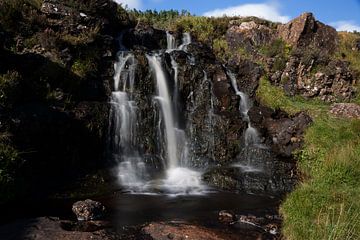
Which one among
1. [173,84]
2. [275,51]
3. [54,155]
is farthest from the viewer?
[275,51]

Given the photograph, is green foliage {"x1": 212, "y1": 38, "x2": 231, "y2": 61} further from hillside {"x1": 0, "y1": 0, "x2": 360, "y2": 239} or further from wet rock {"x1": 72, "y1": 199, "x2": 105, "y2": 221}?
wet rock {"x1": 72, "y1": 199, "x2": 105, "y2": 221}

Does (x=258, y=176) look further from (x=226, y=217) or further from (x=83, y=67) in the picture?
(x=83, y=67)

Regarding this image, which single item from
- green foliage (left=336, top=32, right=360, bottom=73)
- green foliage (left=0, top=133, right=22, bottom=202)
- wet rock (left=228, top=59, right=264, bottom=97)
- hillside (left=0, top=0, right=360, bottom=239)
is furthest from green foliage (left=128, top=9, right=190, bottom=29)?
green foliage (left=0, top=133, right=22, bottom=202)

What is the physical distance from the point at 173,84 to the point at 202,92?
49.8 inches

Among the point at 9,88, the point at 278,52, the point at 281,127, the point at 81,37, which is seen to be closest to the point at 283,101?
the point at 281,127

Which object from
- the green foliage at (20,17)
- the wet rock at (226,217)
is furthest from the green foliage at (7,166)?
the green foliage at (20,17)

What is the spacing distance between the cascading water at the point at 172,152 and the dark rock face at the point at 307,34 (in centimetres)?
858

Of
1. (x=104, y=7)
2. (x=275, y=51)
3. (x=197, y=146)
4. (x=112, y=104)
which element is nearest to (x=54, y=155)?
(x=112, y=104)

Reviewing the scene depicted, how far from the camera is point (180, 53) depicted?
733 inches

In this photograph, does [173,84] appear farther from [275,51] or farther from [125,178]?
[275,51]

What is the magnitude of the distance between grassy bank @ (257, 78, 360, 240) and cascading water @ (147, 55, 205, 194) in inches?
135

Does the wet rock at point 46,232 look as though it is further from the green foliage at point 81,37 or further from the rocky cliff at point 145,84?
the green foliage at point 81,37

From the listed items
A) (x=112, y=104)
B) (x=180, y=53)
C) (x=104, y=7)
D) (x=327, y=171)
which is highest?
(x=104, y=7)

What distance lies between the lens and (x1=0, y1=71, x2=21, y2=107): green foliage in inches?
469
